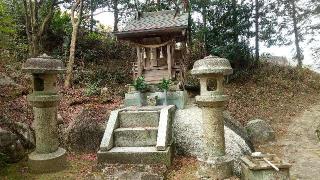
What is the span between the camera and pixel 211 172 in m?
7.09

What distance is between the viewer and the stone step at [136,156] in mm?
8016

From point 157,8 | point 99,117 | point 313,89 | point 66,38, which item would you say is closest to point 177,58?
point 99,117

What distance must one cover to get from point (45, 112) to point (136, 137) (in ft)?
8.86

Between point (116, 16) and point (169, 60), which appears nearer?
point (169, 60)

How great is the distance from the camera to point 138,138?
890 cm

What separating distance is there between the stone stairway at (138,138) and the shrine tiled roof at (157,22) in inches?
201

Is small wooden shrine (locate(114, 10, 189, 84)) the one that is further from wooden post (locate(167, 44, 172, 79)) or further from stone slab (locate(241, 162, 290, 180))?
stone slab (locate(241, 162, 290, 180))

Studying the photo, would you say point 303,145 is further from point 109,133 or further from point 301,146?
point 109,133

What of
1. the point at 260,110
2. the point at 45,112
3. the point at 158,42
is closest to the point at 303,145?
the point at 260,110

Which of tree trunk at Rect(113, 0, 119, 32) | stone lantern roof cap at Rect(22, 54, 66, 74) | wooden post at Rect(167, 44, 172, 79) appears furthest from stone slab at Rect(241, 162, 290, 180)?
tree trunk at Rect(113, 0, 119, 32)

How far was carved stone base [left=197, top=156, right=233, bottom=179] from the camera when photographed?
7078mm

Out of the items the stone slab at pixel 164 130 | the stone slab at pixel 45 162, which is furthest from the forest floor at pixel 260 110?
the stone slab at pixel 164 130

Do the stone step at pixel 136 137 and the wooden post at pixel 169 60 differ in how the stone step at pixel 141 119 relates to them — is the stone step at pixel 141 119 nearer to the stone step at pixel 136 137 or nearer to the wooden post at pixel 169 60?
the stone step at pixel 136 137

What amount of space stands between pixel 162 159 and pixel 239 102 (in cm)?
1046
